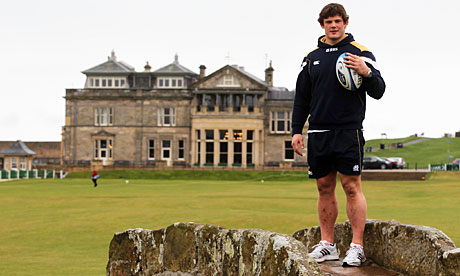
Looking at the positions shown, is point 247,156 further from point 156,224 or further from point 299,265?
point 299,265

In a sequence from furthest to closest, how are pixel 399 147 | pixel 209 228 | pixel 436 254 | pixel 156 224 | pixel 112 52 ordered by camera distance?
pixel 399 147 → pixel 112 52 → pixel 156 224 → pixel 209 228 → pixel 436 254

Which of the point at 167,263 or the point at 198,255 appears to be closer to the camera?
the point at 198,255

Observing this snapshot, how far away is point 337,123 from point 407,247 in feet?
4.40

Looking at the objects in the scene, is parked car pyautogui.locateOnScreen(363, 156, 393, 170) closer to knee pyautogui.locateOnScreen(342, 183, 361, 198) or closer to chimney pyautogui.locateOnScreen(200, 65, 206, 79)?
chimney pyautogui.locateOnScreen(200, 65, 206, 79)

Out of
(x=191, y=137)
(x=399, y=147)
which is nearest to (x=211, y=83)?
(x=191, y=137)

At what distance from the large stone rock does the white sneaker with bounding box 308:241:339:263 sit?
3.12ft

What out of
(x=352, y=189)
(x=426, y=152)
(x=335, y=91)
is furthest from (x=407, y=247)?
(x=426, y=152)

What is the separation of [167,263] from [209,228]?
2.72ft

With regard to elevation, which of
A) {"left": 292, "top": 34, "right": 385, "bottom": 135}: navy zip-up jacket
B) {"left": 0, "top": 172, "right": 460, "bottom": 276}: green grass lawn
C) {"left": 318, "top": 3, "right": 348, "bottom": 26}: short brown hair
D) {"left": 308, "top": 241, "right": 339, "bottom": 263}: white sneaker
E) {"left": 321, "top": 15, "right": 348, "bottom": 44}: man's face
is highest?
{"left": 318, "top": 3, "right": 348, "bottom": 26}: short brown hair

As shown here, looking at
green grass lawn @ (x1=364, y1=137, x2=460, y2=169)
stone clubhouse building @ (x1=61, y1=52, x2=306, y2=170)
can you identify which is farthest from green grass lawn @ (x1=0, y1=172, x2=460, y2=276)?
green grass lawn @ (x1=364, y1=137, x2=460, y2=169)

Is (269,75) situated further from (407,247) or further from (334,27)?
(407,247)

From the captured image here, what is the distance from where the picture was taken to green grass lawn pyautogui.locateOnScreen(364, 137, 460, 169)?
87250 millimetres

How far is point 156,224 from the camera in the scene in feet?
50.5

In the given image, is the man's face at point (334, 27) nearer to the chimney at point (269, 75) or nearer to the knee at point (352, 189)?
the knee at point (352, 189)
